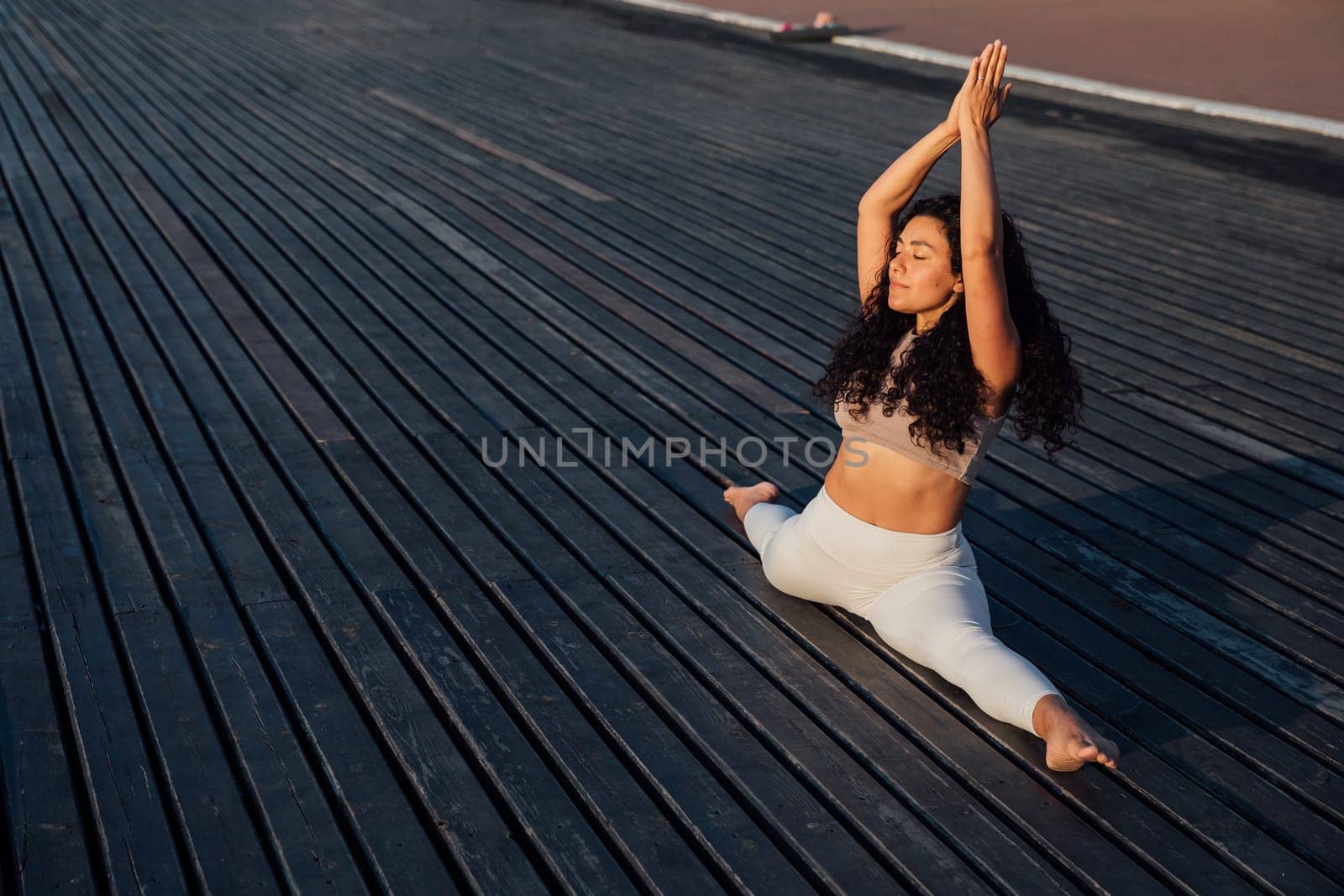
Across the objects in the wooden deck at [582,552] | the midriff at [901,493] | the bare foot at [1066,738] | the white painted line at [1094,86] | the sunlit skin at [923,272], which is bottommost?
the wooden deck at [582,552]

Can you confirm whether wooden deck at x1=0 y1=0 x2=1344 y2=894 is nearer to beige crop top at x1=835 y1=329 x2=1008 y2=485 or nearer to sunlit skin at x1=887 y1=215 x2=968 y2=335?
beige crop top at x1=835 y1=329 x2=1008 y2=485

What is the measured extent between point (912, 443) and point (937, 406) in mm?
132

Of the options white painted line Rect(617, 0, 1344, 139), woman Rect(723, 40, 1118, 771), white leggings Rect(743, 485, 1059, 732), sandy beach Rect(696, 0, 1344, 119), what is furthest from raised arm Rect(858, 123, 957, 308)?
sandy beach Rect(696, 0, 1344, 119)

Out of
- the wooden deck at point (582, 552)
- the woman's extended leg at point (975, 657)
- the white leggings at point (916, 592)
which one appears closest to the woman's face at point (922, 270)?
the white leggings at point (916, 592)

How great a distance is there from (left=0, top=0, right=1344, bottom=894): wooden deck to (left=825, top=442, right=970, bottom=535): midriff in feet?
1.17

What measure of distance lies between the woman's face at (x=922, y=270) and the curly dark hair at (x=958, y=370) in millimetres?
19

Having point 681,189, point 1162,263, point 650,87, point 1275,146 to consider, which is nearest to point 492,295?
point 681,189

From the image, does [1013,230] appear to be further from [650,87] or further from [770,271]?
[650,87]

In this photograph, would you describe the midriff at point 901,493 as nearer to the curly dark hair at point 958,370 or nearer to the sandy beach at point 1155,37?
the curly dark hair at point 958,370

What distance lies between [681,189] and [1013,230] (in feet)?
16.1

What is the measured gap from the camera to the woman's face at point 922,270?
9.68 ft

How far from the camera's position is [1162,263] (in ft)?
22.0

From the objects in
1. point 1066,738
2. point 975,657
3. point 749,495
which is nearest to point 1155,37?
point 749,495

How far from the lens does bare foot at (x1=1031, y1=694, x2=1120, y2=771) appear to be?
2654 millimetres
